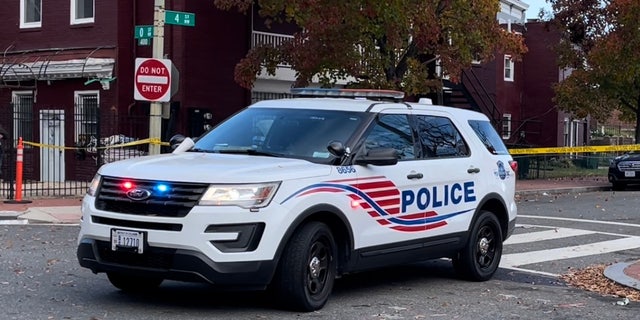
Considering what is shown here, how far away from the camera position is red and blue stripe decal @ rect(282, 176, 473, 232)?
784 centimetres

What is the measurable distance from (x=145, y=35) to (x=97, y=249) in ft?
27.4

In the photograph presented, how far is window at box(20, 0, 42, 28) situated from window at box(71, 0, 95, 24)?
149 centimetres

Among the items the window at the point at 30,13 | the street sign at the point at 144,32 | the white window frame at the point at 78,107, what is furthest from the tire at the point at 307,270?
the window at the point at 30,13

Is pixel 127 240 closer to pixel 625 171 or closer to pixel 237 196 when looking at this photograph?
pixel 237 196

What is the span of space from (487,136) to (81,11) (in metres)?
16.3

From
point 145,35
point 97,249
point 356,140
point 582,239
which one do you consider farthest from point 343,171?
point 145,35

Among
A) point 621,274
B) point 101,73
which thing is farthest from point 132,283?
point 101,73

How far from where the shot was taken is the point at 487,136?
410 inches

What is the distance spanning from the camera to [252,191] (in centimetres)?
717

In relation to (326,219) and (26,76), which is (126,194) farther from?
(26,76)

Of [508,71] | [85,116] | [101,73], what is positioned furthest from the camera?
[508,71]

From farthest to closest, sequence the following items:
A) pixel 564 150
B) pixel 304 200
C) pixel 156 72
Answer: pixel 564 150 → pixel 156 72 → pixel 304 200

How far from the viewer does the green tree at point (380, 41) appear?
19.6 metres

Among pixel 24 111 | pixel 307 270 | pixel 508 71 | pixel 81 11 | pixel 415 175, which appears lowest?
pixel 307 270
